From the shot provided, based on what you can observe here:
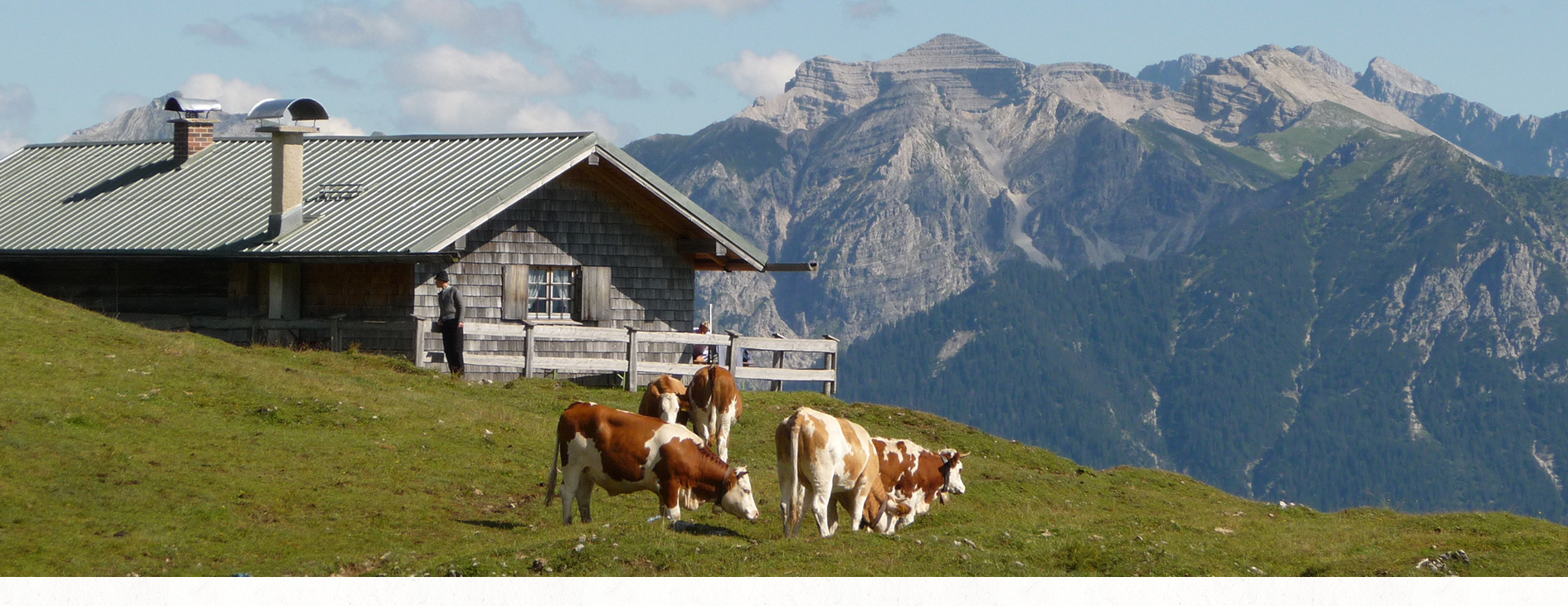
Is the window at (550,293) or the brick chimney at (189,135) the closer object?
the window at (550,293)

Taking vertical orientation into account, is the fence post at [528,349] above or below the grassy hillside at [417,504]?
above

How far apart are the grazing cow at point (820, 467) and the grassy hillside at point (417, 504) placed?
0.75m

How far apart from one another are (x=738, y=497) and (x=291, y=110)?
2033 cm

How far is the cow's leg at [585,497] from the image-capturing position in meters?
17.4

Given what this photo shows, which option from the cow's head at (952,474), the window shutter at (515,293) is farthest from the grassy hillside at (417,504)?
the window shutter at (515,293)

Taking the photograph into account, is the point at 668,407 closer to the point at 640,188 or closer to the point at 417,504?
the point at 417,504

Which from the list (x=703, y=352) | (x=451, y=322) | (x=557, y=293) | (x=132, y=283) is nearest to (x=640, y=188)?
(x=557, y=293)

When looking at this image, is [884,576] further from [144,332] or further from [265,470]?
[144,332]

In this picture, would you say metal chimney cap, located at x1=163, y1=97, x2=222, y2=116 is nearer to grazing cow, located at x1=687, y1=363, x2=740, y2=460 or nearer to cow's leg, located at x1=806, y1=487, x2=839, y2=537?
grazing cow, located at x1=687, y1=363, x2=740, y2=460

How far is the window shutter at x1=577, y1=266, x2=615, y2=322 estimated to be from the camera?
34.9 m

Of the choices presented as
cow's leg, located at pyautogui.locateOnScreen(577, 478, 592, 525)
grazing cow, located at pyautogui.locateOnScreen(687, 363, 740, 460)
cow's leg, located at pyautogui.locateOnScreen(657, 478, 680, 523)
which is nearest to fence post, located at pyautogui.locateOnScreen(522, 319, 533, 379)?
grazing cow, located at pyautogui.locateOnScreen(687, 363, 740, 460)

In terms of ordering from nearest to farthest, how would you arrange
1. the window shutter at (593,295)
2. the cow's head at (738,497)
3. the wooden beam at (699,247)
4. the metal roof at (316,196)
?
1. the cow's head at (738,497)
2. the metal roof at (316,196)
3. the window shutter at (593,295)
4. the wooden beam at (699,247)

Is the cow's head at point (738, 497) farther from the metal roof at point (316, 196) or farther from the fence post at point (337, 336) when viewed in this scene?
the fence post at point (337, 336)

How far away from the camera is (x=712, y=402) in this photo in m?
23.6
